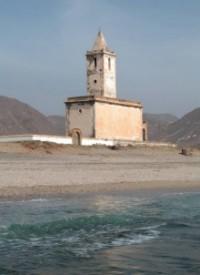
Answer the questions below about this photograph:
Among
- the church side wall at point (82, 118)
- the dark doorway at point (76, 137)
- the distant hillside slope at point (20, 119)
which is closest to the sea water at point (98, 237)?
Result: the dark doorway at point (76, 137)

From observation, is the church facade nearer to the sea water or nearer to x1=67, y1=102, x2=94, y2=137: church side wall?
x1=67, y1=102, x2=94, y2=137: church side wall

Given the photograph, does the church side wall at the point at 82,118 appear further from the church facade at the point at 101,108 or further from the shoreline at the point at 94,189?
the shoreline at the point at 94,189

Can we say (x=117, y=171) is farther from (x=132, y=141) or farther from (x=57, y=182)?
(x=132, y=141)

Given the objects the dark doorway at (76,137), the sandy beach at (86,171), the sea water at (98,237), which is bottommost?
the sea water at (98,237)

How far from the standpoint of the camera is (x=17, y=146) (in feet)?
97.1

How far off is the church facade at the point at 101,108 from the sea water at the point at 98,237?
61.7 ft

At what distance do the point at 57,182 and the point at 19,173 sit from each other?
1.93 m

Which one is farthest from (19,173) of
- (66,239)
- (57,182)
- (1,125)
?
(1,125)

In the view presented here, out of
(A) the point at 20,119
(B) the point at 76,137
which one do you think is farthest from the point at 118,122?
(A) the point at 20,119

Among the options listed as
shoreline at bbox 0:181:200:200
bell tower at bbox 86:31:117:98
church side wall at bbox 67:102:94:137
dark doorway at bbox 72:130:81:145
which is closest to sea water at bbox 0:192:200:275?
shoreline at bbox 0:181:200:200

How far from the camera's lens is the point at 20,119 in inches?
3462

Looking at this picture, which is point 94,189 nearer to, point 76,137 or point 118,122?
point 76,137

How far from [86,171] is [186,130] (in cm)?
6990

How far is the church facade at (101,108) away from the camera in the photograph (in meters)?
39.0
